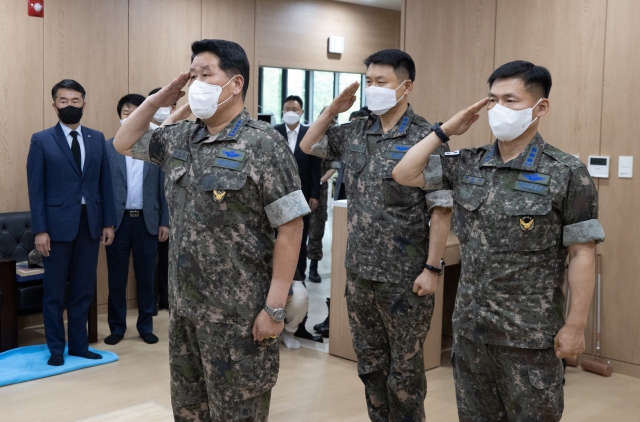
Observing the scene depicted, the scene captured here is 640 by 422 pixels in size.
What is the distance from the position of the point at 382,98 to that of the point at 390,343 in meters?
1.13

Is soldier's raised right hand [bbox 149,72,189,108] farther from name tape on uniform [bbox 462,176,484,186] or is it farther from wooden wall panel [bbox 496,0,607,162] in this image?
wooden wall panel [bbox 496,0,607,162]

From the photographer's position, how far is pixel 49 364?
4367 millimetres

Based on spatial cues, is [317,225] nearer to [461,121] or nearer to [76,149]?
[76,149]

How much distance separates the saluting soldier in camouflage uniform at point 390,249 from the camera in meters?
2.95

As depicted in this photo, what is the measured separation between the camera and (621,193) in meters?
4.43

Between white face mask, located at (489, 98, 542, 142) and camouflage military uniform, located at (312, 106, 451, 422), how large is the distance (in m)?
0.61

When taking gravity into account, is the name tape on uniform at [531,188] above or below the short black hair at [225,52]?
below

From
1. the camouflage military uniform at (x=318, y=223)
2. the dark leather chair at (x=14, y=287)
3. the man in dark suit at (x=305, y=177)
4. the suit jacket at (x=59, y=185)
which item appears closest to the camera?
the suit jacket at (x=59, y=185)

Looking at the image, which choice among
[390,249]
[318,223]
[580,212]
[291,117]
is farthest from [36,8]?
[580,212]

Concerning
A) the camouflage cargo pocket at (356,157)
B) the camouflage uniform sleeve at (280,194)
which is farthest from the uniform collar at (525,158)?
the camouflage cargo pocket at (356,157)

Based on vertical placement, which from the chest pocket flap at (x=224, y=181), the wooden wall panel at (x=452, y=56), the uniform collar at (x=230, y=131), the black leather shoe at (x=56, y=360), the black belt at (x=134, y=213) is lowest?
the black leather shoe at (x=56, y=360)

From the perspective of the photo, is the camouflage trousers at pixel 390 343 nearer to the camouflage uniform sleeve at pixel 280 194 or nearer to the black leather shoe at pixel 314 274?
the camouflage uniform sleeve at pixel 280 194

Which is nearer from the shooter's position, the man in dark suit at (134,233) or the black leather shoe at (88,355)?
the black leather shoe at (88,355)

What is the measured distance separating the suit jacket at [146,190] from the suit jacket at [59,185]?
1.79ft
